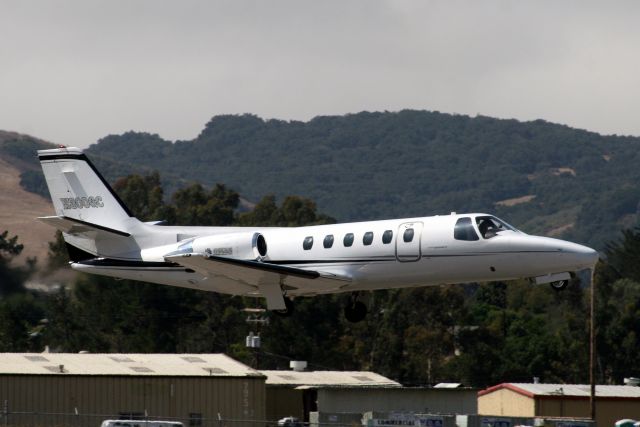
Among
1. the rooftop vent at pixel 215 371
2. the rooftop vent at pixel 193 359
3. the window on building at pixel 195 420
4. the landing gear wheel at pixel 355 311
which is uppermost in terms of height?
the landing gear wheel at pixel 355 311

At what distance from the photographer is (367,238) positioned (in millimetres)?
35875

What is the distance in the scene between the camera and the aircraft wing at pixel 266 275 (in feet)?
118

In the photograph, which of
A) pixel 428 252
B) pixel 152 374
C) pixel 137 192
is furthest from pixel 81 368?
pixel 137 192

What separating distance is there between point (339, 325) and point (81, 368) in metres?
48.4

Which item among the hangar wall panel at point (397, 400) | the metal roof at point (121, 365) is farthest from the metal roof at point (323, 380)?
the metal roof at point (121, 365)

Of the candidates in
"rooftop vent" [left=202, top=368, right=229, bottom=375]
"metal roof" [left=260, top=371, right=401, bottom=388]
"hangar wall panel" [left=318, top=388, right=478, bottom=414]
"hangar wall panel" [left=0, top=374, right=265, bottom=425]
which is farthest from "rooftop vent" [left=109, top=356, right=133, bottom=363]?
"hangar wall panel" [left=318, top=388, right=478, bottom=414]

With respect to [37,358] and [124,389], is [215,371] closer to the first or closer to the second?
[124,389]

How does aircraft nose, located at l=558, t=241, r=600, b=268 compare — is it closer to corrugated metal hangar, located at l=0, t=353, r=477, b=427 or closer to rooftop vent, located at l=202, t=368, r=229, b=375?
corrugated metal hangar, located at l=0, t=353, r=477, b=427

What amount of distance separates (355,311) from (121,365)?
13.9 m

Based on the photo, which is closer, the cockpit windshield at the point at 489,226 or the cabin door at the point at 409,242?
the cockpit windshield at the point at 489,226

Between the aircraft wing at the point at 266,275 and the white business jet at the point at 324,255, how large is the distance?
27 millimetres

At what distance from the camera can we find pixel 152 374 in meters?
47.4

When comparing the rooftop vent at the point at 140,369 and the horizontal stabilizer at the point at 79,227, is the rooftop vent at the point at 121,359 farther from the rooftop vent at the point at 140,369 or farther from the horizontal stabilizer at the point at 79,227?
the horizontal stabilizer at the point at 79,227

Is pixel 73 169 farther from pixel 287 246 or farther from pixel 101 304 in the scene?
pixel 101 304
